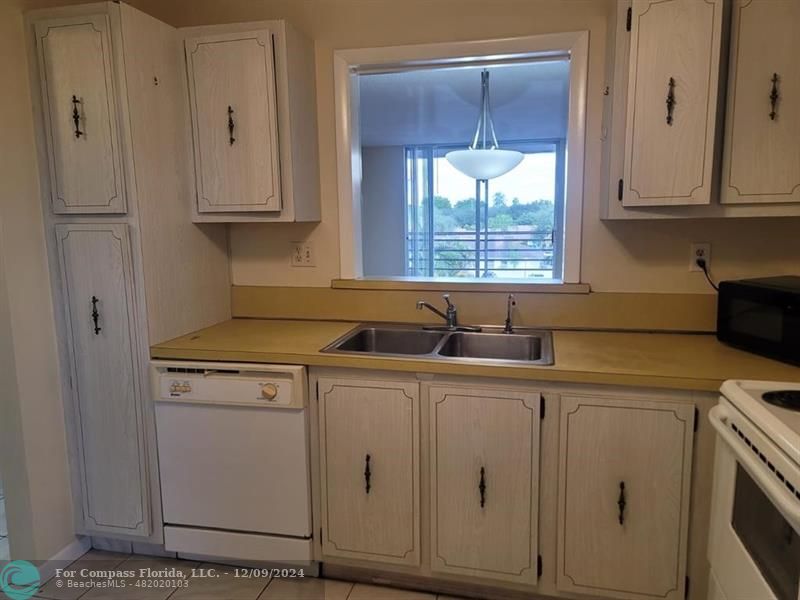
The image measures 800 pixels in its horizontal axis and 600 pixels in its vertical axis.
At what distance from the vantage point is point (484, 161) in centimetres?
320

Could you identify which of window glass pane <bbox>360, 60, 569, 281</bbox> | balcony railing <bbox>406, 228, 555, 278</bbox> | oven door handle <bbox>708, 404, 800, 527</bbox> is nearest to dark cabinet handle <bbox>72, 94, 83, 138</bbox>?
oven door handle <bbox>708, 404, 800, 527</bbox>

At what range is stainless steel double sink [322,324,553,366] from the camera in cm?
203

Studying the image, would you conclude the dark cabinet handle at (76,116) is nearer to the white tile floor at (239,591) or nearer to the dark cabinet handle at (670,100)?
the white tile floor at (239,591)

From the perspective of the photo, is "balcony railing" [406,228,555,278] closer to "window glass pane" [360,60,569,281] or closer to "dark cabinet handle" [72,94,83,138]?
"window glass pane" [360,60,569,281]

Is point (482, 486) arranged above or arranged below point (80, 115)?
below

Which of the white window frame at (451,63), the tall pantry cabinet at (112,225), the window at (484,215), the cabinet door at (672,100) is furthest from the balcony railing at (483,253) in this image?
the tall pantry cabinet at (112,225)

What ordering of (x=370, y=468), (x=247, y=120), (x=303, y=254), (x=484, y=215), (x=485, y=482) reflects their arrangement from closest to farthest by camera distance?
(x=485, y=482), (x=370, y=468), (x=247, y=120), (x=303, y=254), (x=484, y=215)

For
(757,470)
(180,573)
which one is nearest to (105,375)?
(180,573)

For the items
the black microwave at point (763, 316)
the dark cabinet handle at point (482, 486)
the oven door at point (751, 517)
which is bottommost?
the dark cabinet handle at point (482, 486)

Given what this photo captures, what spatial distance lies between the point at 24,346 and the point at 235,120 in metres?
1.11

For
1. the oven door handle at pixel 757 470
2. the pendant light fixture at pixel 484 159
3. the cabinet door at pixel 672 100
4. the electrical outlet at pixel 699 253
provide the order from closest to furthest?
the oven door handle at pixel 757 470 → the cabinet door at pixel 672 100 → the electrical outlet at pixel 699 253 → the pendant light fixture at pixel 484 159

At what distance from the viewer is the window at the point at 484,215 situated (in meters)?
5.52

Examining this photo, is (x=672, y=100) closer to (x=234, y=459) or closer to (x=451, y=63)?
(x=451, y=63)

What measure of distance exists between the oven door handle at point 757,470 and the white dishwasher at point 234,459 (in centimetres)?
124
